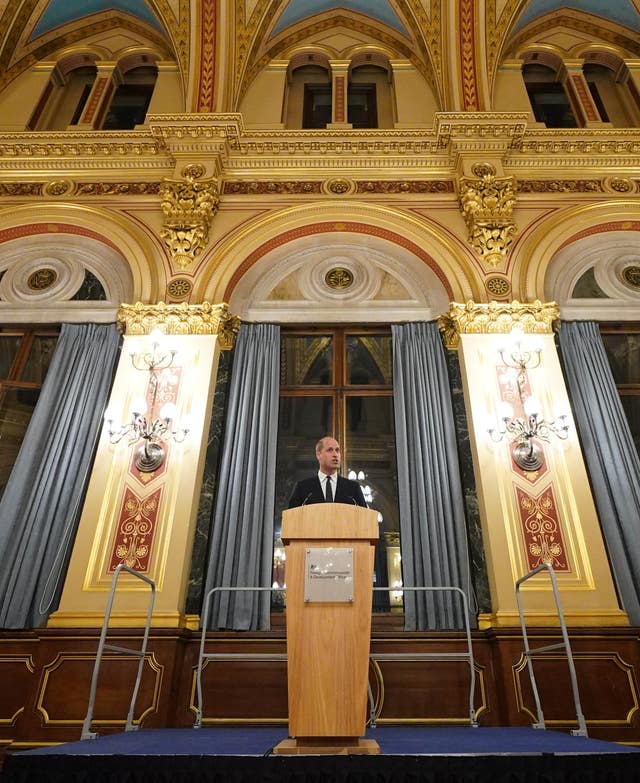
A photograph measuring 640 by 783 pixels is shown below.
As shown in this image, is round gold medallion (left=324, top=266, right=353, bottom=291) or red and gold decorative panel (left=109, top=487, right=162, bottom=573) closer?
red and gold decorative panel (left=109, top=487, right=162, bottom=573)

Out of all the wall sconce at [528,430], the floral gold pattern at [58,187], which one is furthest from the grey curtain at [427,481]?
the floral gold pattern at [58,187]

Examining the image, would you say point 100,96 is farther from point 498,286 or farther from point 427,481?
point 427,481

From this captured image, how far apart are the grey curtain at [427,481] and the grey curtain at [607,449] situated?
1.29m

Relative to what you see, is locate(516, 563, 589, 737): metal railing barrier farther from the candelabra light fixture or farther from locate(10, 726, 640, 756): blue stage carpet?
the candelabra light fixture

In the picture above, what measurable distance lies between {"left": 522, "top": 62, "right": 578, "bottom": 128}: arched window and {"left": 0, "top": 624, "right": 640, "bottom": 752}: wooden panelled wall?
676 centimetres

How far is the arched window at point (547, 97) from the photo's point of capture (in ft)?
27.0

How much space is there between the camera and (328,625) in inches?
98.8

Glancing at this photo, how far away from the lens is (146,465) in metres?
A: 5.58

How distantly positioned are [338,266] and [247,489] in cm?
313

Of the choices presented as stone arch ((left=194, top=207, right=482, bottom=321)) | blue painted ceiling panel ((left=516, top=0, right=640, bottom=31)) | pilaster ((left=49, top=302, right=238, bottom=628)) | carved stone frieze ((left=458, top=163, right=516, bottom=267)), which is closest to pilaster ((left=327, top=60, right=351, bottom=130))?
stone arch ((left=194, top=207, right=482, bottom=321))

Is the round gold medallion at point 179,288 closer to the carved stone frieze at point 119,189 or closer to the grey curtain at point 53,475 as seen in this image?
the grey curtain at point 53,475

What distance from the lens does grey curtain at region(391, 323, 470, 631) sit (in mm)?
5125

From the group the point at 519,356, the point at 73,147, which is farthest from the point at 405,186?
the point at 73,147

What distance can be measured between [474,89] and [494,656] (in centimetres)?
684
